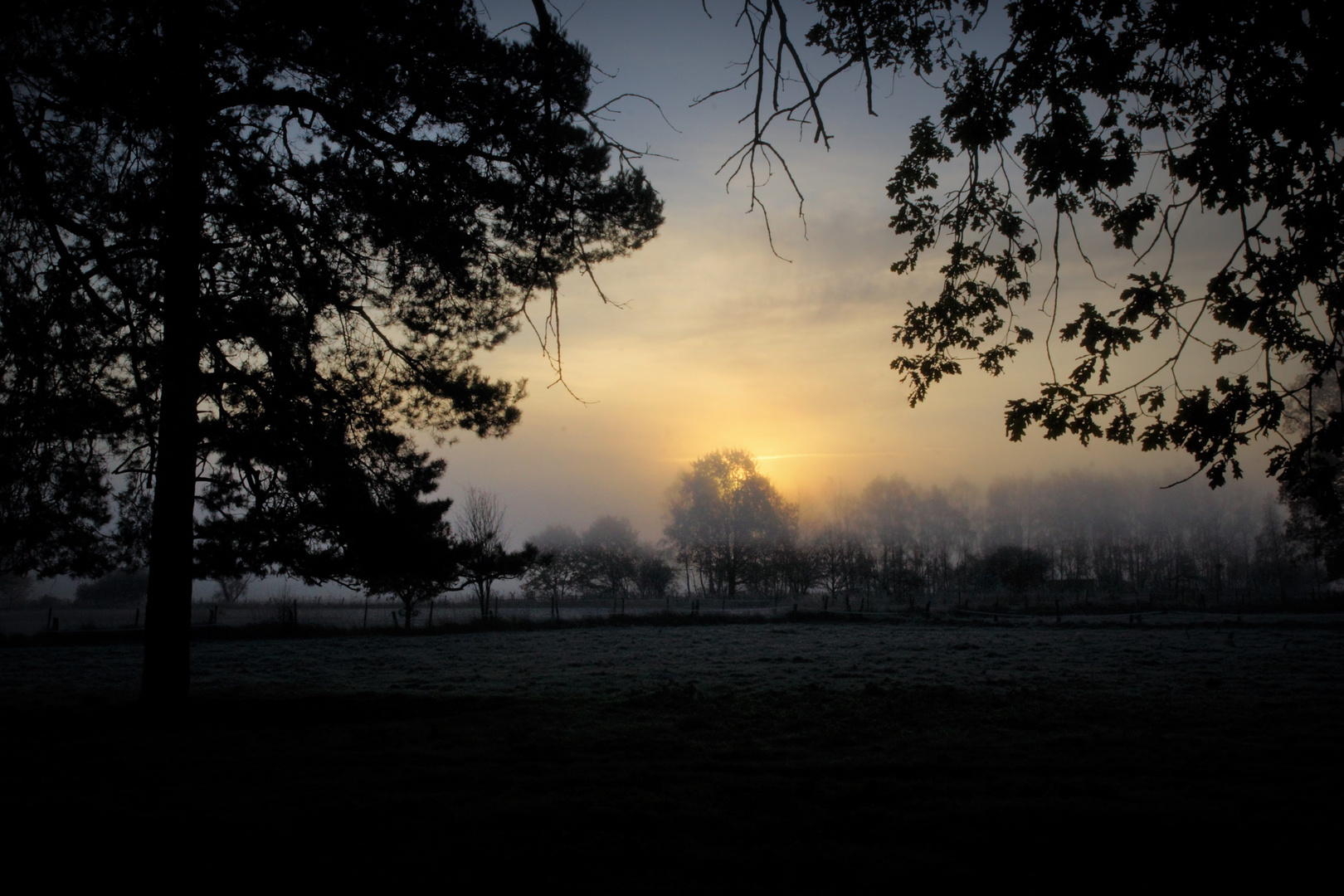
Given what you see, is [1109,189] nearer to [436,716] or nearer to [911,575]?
[436,716]

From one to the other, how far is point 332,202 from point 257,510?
3829mm

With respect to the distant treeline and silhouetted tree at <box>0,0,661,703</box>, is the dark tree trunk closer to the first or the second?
silhouetted tree at <box>0,0,661,703</box>

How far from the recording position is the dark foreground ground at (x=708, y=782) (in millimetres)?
3510

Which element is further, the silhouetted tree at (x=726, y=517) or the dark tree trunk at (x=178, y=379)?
the silhouetted tree at (x=726, y=517)

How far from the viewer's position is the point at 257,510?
852cm

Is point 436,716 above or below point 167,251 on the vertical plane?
below

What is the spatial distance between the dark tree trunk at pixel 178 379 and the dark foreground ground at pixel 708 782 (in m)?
0.80

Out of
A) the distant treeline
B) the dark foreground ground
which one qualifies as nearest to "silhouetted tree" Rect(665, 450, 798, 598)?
the distant treeline


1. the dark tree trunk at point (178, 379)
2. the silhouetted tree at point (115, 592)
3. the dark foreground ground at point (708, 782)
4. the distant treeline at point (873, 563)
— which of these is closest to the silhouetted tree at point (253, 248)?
the dark tree trunk at point (178, 379)

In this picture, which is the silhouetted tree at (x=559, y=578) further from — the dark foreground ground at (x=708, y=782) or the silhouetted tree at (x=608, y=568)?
the dark foreground ground at (x=708, y=782)

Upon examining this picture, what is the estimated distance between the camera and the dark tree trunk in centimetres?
589

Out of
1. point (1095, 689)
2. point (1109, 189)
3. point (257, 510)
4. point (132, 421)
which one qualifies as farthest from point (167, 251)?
point (1095, 689)

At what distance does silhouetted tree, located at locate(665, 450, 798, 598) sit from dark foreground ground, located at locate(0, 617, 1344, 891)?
138ft

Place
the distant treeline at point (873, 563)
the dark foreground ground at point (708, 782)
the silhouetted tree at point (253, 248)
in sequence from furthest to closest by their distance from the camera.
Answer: the distant treeline at point (873, 563), the silhouetted tree at point (253, 248), the dark foreground ground at point (708, 782)
